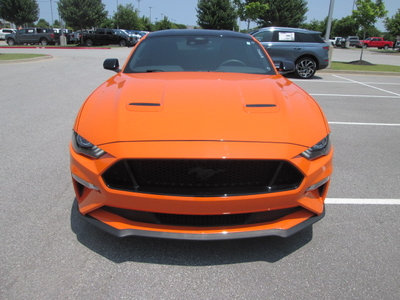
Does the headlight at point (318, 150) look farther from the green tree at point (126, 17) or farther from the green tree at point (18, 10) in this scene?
the green tree at point (126, 17)

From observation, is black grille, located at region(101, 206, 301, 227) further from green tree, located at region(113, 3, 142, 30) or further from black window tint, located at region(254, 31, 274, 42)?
green tree, located at region(113, 3, 142, 30)

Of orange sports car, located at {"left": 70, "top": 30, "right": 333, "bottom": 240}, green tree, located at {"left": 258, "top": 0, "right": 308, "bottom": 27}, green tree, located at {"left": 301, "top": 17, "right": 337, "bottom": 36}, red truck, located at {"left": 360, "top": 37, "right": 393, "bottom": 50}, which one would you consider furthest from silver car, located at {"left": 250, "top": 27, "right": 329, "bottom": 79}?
green tree, located at {"left": 301, "top": 17, "right": 337, "bottom": 36}

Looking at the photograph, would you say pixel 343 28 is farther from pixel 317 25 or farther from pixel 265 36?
pixel 265 36

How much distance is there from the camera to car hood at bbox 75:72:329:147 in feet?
7.20

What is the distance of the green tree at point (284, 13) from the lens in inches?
2039

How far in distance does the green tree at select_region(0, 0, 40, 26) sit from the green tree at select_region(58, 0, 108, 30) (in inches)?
289

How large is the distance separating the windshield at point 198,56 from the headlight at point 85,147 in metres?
1.41

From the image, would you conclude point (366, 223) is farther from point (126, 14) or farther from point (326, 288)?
point (126, 14)

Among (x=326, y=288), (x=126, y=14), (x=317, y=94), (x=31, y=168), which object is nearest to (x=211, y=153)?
(x=326, y=288)

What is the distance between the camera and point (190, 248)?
245 centimetres

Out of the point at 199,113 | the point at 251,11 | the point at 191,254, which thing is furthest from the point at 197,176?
the point at 251,11

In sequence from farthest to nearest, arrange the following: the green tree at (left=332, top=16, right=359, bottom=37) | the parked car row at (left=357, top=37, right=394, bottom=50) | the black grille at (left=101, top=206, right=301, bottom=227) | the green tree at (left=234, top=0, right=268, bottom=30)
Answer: the green tree at (left=332, top=16, right=359, bottom=37), the parked car row at (left=357, top=37, right=394, bottom=50), the green tree at (left=234, top=0, right=268, bottom=30), the black grille at (left=101, top=206, right=301, bottom=227)

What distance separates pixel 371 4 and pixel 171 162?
1924 cm

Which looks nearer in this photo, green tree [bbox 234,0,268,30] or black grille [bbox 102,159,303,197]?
black grille [bbox 102,159,303,197]
